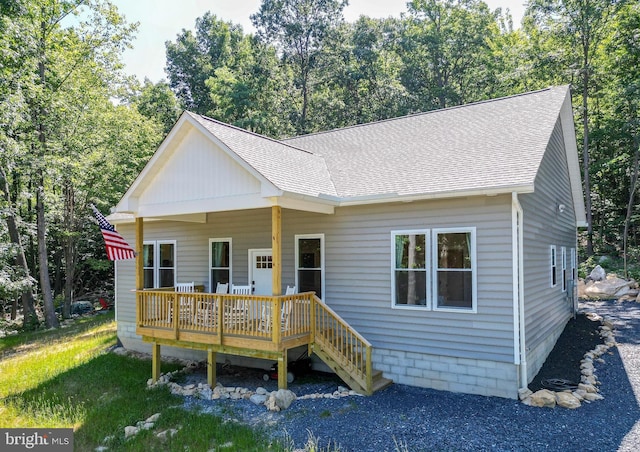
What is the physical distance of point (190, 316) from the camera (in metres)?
8.79

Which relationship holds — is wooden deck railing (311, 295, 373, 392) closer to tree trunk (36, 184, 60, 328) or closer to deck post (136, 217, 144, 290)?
deck post (136, 217, 144, 290)

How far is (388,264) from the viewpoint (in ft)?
27.6

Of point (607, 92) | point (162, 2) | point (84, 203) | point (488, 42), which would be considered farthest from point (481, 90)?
point (84, 203)

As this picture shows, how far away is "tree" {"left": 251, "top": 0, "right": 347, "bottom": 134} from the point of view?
27766 millimetres

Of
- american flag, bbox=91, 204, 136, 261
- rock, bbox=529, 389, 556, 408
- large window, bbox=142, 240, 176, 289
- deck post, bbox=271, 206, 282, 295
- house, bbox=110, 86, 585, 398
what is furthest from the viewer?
large window, bbox=142, 240, 176, 289

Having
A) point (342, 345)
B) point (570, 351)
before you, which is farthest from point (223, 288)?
point (570, 351)

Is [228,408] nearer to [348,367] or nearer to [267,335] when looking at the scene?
[267,335]

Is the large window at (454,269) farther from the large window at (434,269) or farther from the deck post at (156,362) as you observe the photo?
the deck post at (156,362)

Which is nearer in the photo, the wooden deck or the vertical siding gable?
the wooden deck

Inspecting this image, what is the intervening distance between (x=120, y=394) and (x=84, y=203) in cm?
1474

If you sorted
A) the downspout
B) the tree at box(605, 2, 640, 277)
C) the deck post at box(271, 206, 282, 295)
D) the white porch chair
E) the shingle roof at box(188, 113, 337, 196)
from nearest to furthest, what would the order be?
the downspout → the deck post at box(271, 206, 282, 295) → the shingle roof at box(188, 113, 337, 196) → the white porch chair → the tree at box(605, 2, 640, 277)

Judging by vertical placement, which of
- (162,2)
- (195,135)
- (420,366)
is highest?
(162,2)

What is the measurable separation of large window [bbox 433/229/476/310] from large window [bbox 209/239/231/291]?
17.7 feet

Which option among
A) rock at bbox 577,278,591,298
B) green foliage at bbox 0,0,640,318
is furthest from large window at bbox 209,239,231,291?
rock at bbox 577,278,591,298
